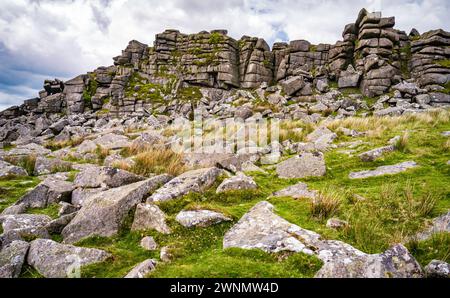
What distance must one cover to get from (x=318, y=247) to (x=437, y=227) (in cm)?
248

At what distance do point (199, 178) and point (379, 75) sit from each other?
47.7 metres

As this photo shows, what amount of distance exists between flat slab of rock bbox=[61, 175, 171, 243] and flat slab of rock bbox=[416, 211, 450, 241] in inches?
251

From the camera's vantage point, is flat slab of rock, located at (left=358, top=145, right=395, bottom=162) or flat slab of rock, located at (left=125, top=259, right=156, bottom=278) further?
flat slab of rock, located at (left=358, top=145, right=395, bottom=162)

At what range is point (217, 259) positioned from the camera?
5.13 meters

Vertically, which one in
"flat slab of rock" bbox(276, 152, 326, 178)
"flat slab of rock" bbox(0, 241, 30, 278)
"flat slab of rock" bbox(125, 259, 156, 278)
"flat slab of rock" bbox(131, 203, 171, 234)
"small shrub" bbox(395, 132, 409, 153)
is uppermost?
"small shrub" bbox(395, 132, 409, 153)

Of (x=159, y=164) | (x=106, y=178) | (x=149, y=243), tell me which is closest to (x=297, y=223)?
(x=149, y=243)

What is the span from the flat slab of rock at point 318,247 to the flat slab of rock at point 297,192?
52.7 inches

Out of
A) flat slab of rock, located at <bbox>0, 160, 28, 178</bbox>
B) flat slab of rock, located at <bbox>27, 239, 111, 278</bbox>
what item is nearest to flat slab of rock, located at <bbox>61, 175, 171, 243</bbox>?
flat slab of rock, located at <bbox>27, 239, 111, 278</bbox>

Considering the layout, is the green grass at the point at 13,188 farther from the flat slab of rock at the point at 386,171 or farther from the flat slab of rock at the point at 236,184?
the flat slab of rock at the point at 386,171

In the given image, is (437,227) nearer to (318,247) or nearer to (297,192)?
(318,247)

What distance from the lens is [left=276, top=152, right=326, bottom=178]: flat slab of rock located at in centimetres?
1073

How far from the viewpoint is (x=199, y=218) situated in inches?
269

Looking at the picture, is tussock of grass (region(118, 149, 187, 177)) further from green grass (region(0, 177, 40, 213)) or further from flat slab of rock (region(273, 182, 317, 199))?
flat slab of rock (region(273, 182, 317, 199))
